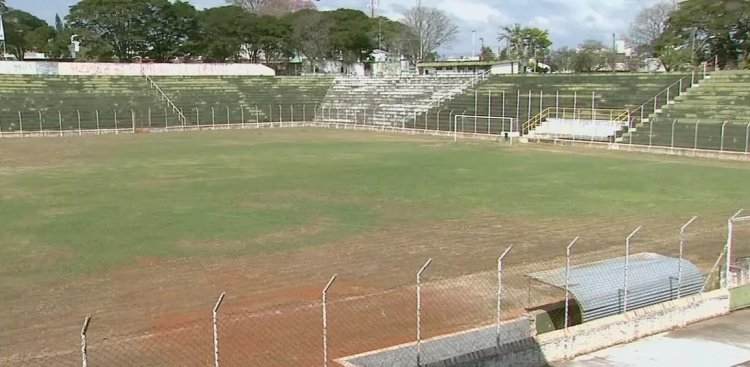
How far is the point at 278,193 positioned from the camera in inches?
886

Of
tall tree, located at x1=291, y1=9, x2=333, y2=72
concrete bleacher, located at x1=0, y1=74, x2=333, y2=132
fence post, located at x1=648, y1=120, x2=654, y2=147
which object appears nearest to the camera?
fence post, located at x1=648, y1=120, x2=654, y2=147

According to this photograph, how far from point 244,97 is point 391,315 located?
53.5m

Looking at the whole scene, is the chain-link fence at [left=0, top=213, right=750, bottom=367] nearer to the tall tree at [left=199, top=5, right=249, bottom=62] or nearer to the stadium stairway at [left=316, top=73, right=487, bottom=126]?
the stadium stairway at [left=316, top=73, right=487, bottom=126]

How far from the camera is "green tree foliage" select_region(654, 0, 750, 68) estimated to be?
220ft

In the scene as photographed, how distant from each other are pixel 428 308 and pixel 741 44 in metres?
69.9

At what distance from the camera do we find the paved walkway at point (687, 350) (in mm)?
8883

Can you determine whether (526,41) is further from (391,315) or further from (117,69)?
(391,315)

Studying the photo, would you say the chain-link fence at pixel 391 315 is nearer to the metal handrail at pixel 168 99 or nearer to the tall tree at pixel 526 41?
the metal handrail at pixel 168 99

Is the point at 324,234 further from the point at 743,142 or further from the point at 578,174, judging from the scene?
the point at 743,142

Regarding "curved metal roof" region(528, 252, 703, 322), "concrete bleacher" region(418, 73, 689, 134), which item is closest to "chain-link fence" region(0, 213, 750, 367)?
"curved metal roof" region(528, 252, 703, 322)

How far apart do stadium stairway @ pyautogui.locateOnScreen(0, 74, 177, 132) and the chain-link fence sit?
43.9m

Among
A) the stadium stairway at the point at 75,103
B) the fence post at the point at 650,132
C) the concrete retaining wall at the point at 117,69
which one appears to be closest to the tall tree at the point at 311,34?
the concrete retaining wall at the point at 117,69

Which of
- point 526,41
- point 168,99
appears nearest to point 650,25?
point 526,41

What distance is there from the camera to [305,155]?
3519cm
